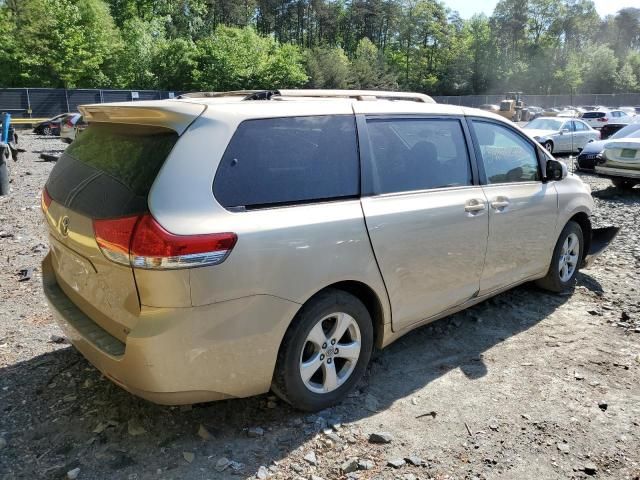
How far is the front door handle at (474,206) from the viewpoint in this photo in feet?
12.3

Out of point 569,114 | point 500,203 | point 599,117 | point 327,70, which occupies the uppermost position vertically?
point 327,70

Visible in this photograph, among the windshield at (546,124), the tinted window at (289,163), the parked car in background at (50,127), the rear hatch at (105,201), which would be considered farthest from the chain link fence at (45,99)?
the tinted window at (289,163)

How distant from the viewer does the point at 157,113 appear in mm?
2740

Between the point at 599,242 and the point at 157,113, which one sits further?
the point at 599,242

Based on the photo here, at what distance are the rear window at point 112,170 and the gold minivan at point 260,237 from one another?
12mm

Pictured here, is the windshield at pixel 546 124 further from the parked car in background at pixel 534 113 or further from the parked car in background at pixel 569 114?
the parked car in background at pixel 534 113

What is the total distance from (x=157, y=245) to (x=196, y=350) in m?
0.54

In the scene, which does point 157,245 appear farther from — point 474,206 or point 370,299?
point 474,206

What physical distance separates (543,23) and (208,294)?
119627mm

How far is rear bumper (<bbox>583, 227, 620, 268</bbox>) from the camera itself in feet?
18.3

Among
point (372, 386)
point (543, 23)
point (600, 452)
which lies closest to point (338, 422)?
point (372, 386)

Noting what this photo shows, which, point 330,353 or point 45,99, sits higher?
point 45,99

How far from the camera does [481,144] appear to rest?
163 inches

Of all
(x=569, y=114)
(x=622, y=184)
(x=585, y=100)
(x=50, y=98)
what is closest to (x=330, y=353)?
(x=622, y=184)
